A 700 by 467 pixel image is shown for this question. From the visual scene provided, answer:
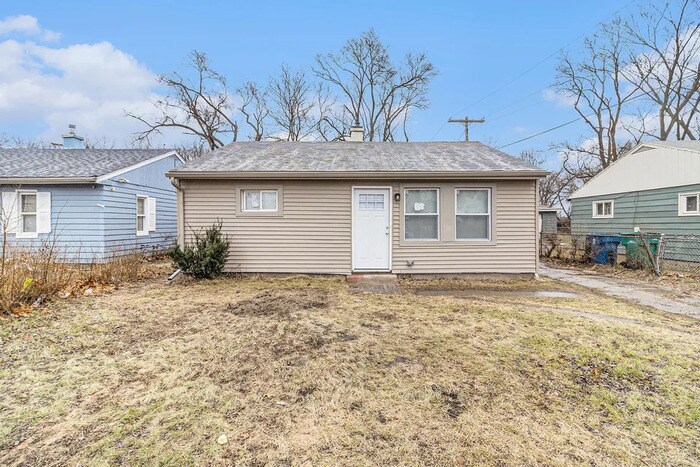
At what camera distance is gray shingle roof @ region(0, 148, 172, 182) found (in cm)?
984

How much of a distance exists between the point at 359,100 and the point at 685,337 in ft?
77.2

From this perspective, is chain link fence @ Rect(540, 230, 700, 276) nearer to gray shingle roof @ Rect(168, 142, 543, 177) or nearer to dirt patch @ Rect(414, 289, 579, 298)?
dirt patch @ Rect(414, 289, 579, 298)

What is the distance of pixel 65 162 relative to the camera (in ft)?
36.6

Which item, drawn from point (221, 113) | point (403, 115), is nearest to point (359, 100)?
point (403, 115)

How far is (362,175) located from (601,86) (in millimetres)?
23496

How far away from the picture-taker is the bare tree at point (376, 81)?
80.1 feet

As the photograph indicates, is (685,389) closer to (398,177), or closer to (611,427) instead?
(611,427)

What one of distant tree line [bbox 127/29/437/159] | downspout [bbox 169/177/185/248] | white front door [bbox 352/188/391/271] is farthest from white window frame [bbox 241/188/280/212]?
distant tree line [bbox 127/29/437/159]

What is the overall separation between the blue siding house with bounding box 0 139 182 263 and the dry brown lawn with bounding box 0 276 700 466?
5811 millimetres

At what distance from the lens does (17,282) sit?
201 inches

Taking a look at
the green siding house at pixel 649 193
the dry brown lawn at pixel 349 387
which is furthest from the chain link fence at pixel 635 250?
the dry brown lawn at pixel 349 387

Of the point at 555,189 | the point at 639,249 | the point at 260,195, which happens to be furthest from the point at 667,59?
the point at 260,195

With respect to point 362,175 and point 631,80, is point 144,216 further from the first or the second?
point 631,80

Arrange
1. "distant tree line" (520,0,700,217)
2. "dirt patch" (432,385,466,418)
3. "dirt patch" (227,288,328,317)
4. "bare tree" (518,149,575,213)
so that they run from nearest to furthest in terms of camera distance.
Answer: "dirt patch" (432,385,466,418)
"dirt patch" (227,288,328,317)
"distant tree line" (520,0,700,217)
"bare tree" (518,149,575,213)
